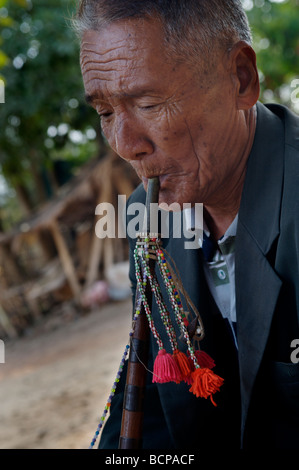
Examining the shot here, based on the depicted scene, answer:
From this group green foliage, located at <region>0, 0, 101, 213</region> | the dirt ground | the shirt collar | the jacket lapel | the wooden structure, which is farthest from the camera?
the wooden structure

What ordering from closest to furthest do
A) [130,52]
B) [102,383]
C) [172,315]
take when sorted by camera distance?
[130,52] → [172,315] → [102,383]

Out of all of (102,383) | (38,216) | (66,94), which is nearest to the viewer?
(102,383)

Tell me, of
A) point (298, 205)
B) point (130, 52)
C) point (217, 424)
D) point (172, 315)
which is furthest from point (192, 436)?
point (130, 52)

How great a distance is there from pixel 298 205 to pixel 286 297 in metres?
0.26

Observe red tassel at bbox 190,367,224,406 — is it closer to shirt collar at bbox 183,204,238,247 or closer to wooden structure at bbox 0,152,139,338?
shirt collar at bbox 183,204,238,247

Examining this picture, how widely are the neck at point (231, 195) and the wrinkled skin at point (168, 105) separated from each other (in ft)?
0.07

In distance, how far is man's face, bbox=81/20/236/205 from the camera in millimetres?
1103

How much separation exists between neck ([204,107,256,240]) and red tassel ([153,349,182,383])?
53 centimetres

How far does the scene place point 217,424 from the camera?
1.51 meters

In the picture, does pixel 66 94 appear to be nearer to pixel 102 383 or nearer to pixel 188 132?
pixel 102 383

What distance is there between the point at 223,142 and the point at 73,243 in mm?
11122

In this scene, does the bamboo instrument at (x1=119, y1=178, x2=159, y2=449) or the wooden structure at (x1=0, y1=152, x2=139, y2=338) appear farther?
the wooden structure at (x1=0, y1=152, x2=139, y2=338)

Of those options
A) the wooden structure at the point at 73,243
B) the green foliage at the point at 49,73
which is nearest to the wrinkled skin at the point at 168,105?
the green foliage at the point at 49,73

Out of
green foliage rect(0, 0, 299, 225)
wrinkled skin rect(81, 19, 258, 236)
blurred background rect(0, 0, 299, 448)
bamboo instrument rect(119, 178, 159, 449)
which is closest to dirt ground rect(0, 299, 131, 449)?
blurred background rect(0, 0, 299, 448)
